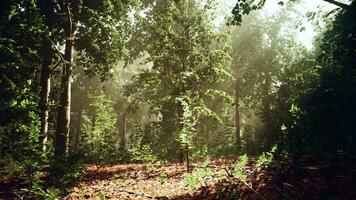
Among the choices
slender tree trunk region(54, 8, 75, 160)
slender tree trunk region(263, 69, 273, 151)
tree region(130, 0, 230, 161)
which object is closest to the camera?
tree region(130, 0, 230, 161)

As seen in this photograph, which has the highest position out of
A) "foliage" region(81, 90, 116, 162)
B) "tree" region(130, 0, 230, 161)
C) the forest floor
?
"tree" region(130, 0, 230, 161)

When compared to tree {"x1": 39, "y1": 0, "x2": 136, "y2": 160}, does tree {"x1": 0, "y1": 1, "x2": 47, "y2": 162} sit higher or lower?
lower

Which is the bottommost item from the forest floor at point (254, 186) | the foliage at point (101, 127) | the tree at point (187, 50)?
the forest floor at point (254, 186)

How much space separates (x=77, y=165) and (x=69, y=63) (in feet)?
18.8

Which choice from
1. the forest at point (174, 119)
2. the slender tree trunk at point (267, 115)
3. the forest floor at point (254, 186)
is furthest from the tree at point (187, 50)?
the slender tree trunk at point (267, 115)

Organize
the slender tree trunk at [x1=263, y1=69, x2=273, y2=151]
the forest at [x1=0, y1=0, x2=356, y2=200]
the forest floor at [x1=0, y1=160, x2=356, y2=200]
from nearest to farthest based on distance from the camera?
the forest floor at [x1=0, y1=160, x2=356, y2=200] → the forest at [x1=0, y1=0, x2=356, y2=200] → the slender tree trunk at [x1=263, y1=69, x2=273, y2=151]

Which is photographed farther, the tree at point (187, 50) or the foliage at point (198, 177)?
the tree at point (187, 50)

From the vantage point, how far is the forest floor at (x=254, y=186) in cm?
644

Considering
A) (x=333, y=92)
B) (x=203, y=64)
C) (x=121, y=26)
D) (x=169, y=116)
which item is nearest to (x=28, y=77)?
(x=203, y=64)

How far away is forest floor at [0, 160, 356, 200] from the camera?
6.44 metres

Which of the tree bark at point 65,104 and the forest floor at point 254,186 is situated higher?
the tree bark at point 65,104

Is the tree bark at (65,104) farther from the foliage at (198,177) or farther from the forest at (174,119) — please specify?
the foliage at (198,177)

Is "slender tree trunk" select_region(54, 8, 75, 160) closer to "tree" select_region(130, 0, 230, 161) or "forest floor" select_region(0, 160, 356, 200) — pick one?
"forest floor" select_region(0, 160, 356, 200)

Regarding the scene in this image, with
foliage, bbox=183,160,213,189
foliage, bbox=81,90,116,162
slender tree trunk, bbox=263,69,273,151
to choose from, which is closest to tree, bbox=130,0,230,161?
foliage, bbox=183,160,213,189
